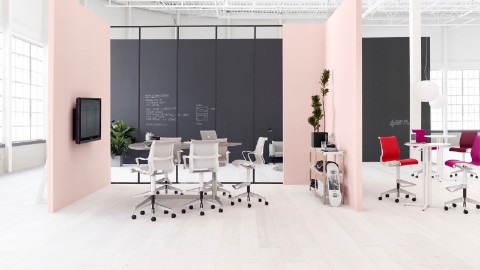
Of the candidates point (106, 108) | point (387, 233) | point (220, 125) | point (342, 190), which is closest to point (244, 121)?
point (220, 125)

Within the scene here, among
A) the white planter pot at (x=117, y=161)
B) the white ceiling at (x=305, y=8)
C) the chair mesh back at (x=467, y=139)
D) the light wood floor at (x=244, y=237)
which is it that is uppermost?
the white ceiling at (x=305, y=8)

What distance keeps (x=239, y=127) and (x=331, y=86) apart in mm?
4965

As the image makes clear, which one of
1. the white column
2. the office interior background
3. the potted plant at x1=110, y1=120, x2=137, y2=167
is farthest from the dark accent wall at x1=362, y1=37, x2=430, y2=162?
the potted plant at x1=110, y1=120, x2=137, y2=167

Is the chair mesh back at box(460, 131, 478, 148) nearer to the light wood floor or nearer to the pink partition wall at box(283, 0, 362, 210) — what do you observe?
the light wood floor

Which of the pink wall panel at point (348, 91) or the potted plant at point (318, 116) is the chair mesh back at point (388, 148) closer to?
the pink wall panel at point (348, 91)

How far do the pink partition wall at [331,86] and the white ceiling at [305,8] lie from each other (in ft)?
18.3

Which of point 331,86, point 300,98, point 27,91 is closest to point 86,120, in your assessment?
point 300,98

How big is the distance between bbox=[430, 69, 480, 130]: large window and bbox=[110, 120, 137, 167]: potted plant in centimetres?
1243

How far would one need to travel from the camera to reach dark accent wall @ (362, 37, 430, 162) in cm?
1268

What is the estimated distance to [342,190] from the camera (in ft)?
22.6

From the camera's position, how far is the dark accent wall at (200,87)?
12312mm

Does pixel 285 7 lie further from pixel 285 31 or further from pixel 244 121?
pixel 285 31

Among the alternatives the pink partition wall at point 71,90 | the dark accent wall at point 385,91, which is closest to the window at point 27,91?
the pink partition wall at point 71,90

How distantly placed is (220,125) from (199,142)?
21.3 ft
